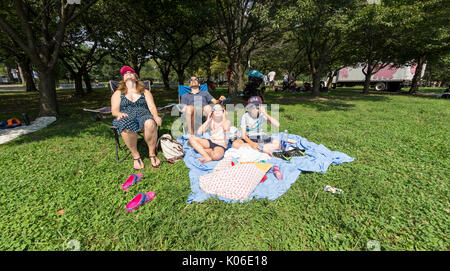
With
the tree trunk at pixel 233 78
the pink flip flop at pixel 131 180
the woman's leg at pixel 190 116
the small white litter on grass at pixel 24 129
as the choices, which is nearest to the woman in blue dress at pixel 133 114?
the pink flip flop at pixel 131 180

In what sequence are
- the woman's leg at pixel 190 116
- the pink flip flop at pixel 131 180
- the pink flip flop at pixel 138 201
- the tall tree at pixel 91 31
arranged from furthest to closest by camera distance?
the tall tree at pixel 91 31 → the woman's leg at pixel 190 116 → the pink flip flop at pixel 131 180 → the pink flip flop at pixel 138 201

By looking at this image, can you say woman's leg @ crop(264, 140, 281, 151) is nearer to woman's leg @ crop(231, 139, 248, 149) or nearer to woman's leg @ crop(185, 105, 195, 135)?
woman's leg @ crop(231, 139, 248, 149)

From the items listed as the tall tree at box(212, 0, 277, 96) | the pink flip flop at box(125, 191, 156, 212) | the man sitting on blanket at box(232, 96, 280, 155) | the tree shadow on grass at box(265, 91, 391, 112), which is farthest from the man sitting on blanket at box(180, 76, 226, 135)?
the tall tree at box(212, 0, 277, 96)

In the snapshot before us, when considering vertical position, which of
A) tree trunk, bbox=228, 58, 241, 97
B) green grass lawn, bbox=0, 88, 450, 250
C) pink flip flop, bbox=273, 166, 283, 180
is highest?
tree trunk, bbox=228, 58, 241, 97

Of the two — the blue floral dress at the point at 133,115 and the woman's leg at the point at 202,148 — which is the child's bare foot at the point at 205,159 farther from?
the blue floral dress at the point at 133,115

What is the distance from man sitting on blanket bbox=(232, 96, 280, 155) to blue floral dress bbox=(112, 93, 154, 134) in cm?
177

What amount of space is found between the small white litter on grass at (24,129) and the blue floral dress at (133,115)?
3.50 meters

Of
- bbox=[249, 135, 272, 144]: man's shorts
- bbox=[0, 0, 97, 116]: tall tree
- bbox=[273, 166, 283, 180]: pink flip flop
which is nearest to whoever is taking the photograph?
bbox=[273, 166, 283, 180]: pink flip flop

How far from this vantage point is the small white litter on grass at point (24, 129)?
4.45 metres

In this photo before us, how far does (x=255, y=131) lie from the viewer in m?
3.76

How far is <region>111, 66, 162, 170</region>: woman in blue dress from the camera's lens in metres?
3.01

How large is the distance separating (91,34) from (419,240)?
1626 cm

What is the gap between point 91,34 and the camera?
11641 millimetres
